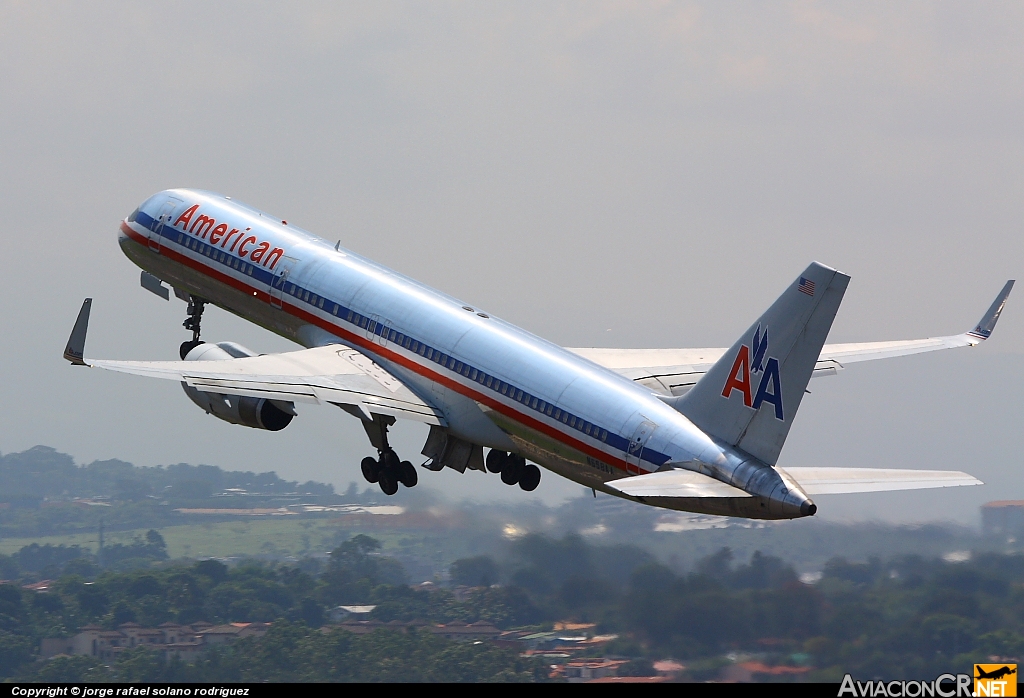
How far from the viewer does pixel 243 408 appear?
43562 millimetres

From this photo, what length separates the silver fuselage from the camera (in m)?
36.6

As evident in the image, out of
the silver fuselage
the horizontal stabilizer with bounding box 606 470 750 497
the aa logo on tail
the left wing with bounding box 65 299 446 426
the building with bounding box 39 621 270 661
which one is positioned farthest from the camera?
the building with bounding box 39 621 270 661

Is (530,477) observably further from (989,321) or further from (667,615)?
(989,321)

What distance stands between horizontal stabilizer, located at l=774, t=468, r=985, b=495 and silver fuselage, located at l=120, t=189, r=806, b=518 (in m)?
0.48

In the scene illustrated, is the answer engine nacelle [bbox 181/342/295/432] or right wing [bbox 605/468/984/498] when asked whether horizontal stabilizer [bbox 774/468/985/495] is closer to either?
right wing [bbox 605/468/984/498]

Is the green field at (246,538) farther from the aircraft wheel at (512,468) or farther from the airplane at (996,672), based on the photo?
the airplane at (996,672)

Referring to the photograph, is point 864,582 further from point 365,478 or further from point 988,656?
point 365,478

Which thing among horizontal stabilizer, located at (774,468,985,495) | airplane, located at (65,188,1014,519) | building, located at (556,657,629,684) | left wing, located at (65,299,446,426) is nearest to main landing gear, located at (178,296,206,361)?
airplane, located at (65,188,1014,519)

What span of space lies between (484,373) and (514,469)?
5.93 metres

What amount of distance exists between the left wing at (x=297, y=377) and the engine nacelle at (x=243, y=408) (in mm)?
1092

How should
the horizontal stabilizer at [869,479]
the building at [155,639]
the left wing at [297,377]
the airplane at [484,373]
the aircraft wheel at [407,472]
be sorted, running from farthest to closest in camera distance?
the building at [155,639], the aircraft wheel at [407,472], the left wing at [297,377], the airplane at [484,373], the horizontal stabilizer at [869,479]

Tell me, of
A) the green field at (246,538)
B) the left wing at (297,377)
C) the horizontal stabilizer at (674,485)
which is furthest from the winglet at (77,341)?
the green field at (246,538)

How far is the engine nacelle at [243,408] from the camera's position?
143ft

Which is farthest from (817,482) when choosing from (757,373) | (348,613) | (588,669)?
(348,613)
